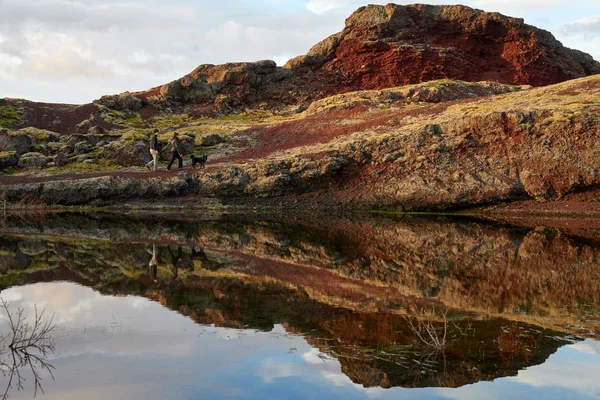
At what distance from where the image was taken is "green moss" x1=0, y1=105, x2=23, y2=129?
63553mm

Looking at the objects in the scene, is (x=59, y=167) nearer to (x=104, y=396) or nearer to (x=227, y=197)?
(x=227, y=197)

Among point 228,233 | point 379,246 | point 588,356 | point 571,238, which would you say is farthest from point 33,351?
point 571,238

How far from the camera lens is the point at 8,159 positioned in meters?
50.2

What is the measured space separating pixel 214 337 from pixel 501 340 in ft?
17.0

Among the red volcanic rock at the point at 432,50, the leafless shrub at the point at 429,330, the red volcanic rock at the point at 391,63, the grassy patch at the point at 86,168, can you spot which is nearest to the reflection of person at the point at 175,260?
the leafless shrub at the point at 429,330

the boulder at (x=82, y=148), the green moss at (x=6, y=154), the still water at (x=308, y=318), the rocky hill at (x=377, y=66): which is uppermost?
the rocky hill at (x=377, y=66)

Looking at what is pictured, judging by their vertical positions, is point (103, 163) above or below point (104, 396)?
above

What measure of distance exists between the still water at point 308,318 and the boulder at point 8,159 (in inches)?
1198

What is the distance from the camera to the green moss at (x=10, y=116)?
2502 inches

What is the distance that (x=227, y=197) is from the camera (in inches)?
1646

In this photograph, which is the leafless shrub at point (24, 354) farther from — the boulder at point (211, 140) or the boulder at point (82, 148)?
the boulder at point (82, 148)

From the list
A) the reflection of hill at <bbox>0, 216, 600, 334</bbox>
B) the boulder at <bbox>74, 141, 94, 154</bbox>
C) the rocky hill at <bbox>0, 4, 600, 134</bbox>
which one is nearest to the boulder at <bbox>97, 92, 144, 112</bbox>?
the rocky hill at <bbox>0, 4, 600, 134</bbox>

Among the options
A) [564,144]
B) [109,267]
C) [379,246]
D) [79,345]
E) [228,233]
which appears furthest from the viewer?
[564,144]

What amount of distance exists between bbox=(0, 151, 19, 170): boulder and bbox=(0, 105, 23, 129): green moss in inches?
552
